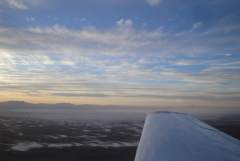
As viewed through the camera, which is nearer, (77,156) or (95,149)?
(77,156)

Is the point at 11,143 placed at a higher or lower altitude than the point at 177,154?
lower

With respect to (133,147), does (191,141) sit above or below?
above

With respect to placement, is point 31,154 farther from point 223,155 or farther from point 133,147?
point 223,155

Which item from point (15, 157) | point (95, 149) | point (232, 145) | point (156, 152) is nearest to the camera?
point (156, 152)

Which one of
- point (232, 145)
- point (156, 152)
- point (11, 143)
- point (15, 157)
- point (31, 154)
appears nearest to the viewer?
point (156, 152)

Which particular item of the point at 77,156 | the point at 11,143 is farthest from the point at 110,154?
the point at 11,143

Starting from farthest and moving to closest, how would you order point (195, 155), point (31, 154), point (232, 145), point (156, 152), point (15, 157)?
1. point (31, 154)
2. point (15, 157)
3. point (232, 145)
4. point (156, 152)
5. point (195, 155)

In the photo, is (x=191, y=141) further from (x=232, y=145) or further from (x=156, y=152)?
(x=156, y=152)

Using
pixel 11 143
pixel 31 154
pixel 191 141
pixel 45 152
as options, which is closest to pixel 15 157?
pixel 31 154

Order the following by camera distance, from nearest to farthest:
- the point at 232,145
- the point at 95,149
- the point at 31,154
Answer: the point at 232,145 < the point at 31,154 < the point at 95,149
